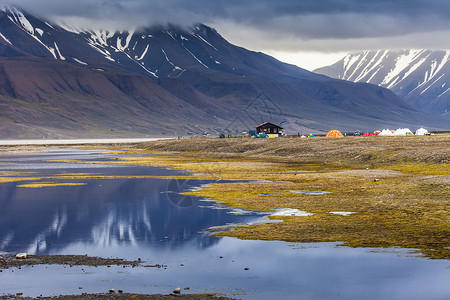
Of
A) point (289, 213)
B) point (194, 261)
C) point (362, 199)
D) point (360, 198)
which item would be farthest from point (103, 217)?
point (360, 198)

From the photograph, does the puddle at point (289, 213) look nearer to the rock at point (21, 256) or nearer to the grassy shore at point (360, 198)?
the grassy shore at point (360, 198)

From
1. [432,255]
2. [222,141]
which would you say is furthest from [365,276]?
[222,141]

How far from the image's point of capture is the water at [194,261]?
84.8 feet

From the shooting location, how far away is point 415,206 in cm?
4325

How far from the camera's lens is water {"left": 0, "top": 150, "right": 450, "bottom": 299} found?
84.8 feet

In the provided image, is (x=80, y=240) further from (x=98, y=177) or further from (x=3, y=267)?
(x=98, y=177)

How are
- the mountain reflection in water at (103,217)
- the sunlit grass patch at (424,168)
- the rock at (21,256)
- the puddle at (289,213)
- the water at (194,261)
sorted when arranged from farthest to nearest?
the sunlit grass patch at (424,168) → the puddle at (289,213) → the mountain reflection in water at (103,217) → the rock at (21,256) → the water at (194,261)

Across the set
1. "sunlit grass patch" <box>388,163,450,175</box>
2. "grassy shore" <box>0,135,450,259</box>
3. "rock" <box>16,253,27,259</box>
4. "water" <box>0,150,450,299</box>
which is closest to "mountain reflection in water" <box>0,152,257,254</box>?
"water" <box>0,150,450,299</box>

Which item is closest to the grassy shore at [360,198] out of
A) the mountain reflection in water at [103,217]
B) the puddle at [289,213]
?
the puddle at [289,213]

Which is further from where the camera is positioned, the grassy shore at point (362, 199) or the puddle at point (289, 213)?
the puddle at point (289, 213)

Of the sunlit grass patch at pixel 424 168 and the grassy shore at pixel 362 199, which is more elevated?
the sunlit grass patch at pixel 424 168

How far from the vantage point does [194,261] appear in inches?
1214

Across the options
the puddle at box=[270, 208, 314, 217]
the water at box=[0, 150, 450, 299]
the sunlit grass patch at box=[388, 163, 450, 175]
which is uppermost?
the sunlit grass patch at box=[388, 163, 450, 175]

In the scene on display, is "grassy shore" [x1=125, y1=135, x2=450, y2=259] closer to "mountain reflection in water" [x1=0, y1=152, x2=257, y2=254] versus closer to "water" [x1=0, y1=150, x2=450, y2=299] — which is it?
"water" [x1=0, y1=150, x2=450, y2=299]
